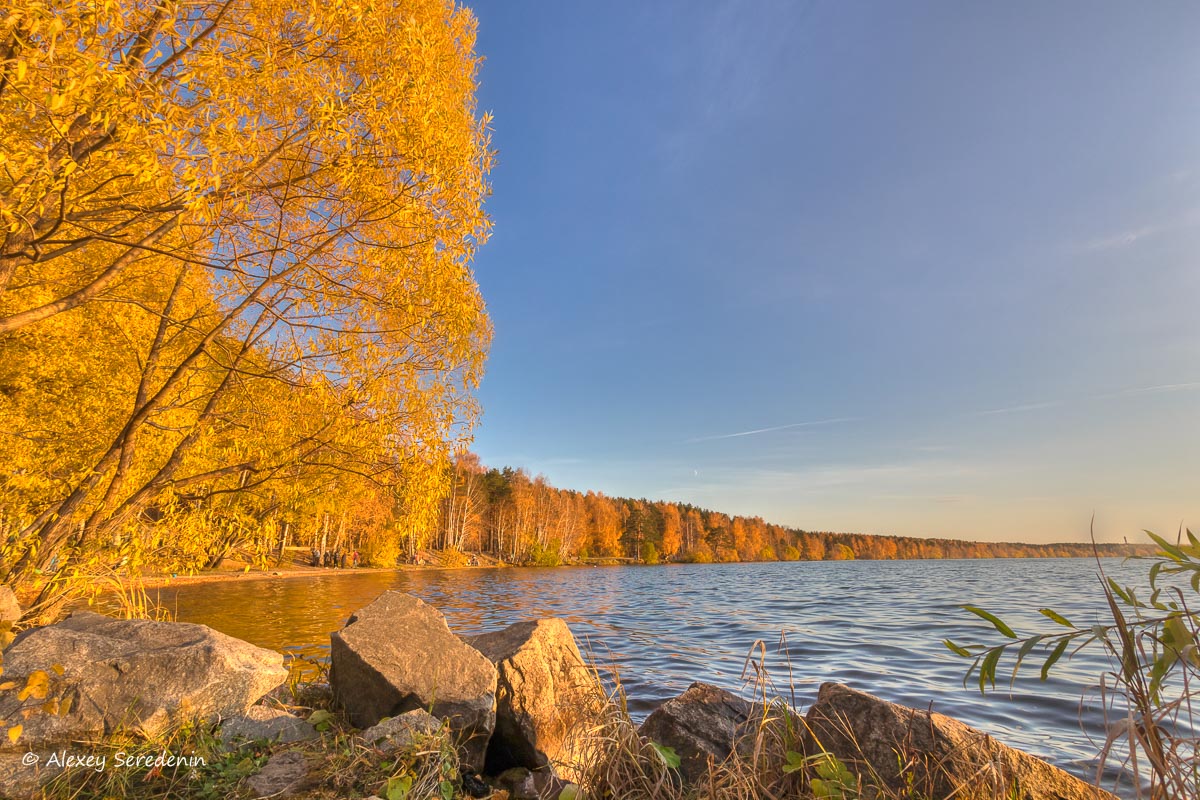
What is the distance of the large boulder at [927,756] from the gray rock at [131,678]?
15.1ft

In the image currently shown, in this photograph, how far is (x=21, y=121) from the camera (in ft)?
16.2

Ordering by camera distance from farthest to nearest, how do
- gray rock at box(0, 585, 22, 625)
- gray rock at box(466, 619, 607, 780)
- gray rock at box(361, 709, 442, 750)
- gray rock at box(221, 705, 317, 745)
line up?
gray rock at box(0, 585, 22, 625) → gray rock at box(466, 619, 607, 780) → gray rock at box(221, 705, 317, 745) → gray rock at box(361, 709, 442, 750)

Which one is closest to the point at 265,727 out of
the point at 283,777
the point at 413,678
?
the point at 283,777

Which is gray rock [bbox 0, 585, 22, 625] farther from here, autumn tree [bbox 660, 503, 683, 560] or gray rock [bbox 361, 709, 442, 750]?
autumn tree [bbox 660, 503, 683, 560]

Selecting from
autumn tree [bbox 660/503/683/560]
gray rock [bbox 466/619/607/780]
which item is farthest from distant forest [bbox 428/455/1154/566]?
gray rock [bbox 466/619/607/780]

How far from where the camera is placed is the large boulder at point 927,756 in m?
3.30

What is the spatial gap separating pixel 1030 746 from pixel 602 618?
1375 centimetres

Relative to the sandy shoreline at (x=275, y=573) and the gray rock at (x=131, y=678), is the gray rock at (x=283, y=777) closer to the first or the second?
the gray rock at (x=131, y=678)

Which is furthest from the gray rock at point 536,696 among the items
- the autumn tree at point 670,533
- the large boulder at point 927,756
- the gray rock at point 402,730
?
the autumn tree at point 670,533

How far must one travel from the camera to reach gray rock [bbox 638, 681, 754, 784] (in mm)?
4289

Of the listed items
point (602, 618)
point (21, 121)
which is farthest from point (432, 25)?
point (602, 618)

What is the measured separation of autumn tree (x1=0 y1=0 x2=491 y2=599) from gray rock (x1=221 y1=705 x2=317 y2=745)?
322 centimetres

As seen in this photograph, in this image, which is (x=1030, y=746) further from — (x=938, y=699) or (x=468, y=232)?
(x=468, y=232)

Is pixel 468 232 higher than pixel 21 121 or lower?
higher
